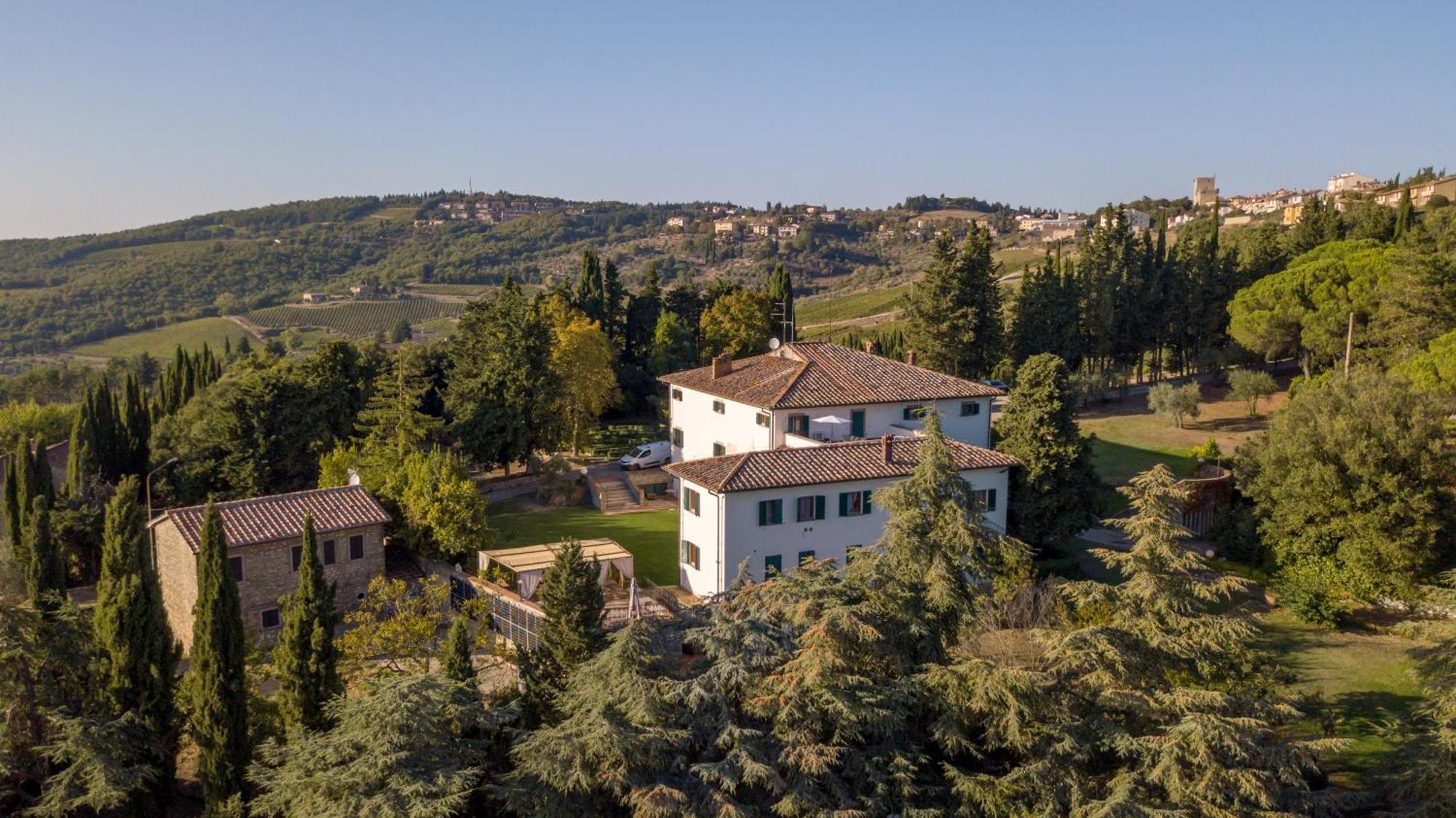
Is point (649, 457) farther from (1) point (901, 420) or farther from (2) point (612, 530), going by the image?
(1) point (901, 420)

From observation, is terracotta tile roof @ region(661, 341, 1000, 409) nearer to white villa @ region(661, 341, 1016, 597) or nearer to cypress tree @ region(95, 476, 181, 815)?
white villa @ region(661, 341, 1016, 597)

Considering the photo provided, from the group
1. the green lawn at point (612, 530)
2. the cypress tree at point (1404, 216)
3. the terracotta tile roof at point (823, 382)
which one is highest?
the cypress tree at point (1404, 216)

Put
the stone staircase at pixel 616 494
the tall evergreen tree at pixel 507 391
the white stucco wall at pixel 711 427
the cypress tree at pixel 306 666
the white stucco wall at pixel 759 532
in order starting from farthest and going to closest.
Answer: the tall evergreen tree at pixel 507 391, the stone staircase at pixel 616 494, the white stucco wall at pixel 711 427, the white stucco wall at pixel 759 532, the cypress tree at pixel 306 666

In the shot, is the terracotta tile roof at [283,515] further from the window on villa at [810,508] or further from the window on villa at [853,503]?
the window on villa at [853,503]

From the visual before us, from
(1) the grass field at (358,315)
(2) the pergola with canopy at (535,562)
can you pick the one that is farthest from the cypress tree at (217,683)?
(1) the grass field at (358,315)

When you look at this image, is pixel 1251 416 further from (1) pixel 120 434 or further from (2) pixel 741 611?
(1) pixel 120 434

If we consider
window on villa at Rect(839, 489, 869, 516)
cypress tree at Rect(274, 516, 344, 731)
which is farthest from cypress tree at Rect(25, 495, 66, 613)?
window on villa at Rect(839, 489, 869, 516)
